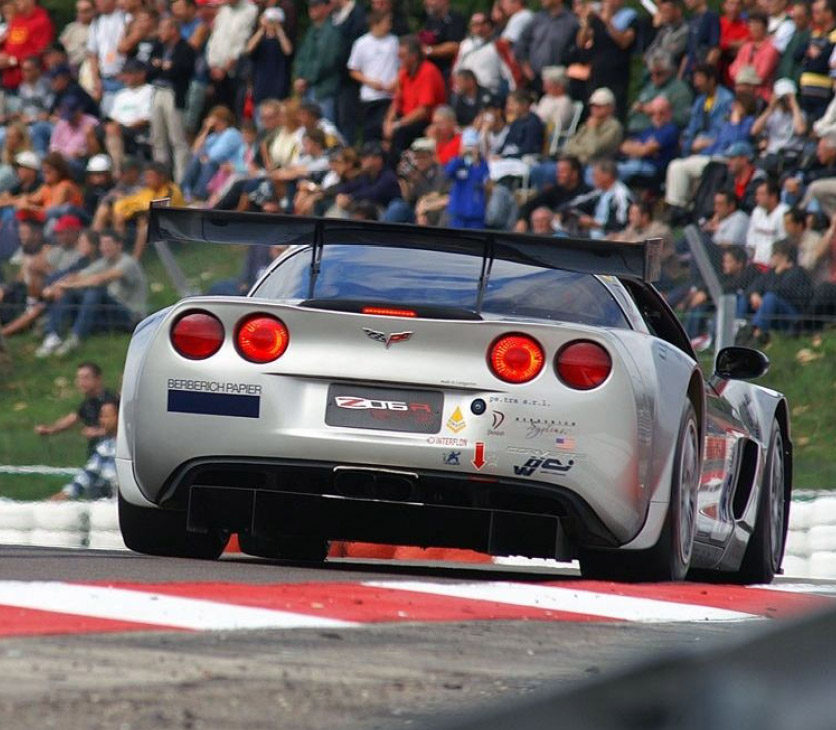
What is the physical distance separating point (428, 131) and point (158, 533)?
10094 millimetres

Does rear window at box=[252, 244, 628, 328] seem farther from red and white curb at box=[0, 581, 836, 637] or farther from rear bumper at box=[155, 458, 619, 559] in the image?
red and white curb at box=[0, 581, 836, 637]

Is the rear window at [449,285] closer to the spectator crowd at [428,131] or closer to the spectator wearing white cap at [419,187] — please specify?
the spectator crowd at [428,131]

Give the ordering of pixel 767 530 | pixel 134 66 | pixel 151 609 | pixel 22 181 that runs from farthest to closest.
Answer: pixel 134 66 → pixel 22 181 → pixel 767 530 → pixel 151 609

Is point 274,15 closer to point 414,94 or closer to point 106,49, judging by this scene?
point 414,94

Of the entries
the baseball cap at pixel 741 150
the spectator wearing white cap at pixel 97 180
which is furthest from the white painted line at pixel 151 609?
the spectator wearing white cap at pixel 97 180

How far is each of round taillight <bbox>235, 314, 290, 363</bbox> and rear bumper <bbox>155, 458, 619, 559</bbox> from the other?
321 mm

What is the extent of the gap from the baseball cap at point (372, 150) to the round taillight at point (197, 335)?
9.40 meters

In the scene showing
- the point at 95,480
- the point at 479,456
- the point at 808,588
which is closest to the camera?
the point at 479,456

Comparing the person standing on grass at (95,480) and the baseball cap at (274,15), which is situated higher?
the baseball cap at (274,15)

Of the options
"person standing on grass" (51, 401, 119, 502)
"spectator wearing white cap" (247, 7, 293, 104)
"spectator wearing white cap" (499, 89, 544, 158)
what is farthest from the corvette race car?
"spectator wearing white cap" (247, 7, 293, 104)

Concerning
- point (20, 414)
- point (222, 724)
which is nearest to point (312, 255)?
point (222, 724)

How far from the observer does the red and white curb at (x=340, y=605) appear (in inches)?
150

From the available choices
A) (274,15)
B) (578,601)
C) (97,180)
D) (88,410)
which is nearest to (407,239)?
(578,601)

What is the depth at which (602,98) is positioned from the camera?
49.4 feet
